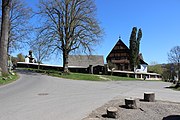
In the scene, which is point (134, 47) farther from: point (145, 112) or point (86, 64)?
point (145, 112)

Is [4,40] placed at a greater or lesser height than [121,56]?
lesser

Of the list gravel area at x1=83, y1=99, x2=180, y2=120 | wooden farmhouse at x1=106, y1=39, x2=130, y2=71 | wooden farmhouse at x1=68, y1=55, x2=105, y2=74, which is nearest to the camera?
gravel area at x1=83, y1=99, x2=180, y2=120

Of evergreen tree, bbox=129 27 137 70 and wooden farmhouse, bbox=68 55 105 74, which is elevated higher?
evergreen tree, bbox=129 27 137 70

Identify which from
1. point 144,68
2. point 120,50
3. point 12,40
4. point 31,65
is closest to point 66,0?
point 12,40

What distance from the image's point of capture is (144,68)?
89.7m

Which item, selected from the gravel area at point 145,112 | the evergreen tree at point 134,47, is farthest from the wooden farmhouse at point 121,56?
the gravel area at point 145,112

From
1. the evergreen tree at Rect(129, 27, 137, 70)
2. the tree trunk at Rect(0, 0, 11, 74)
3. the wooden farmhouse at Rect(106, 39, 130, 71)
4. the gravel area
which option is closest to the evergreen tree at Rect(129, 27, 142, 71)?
the evergreen tree at Rect(129, 27, 137, 70)

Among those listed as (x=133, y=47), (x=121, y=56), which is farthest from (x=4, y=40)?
(x=121, y=56)

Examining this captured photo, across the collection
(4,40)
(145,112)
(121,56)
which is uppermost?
(121,56)

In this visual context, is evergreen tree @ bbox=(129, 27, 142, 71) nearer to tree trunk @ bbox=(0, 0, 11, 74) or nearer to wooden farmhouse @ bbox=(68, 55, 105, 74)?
wooden farmhouse @ bbox=(68, 55, 105, 74)

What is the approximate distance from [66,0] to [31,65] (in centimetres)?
2819

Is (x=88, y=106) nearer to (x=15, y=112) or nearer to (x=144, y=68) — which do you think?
(x=15, y=112)

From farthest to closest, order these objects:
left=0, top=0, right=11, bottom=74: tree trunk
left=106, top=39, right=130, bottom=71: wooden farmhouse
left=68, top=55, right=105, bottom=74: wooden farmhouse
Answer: left=106, top=39, right=130, bottom=71: wooden farmhouse
left=68, top=55, right=105, bottom=74: wooden farmhouse
left=0, top=0, right=11, bottom=74: tree trunk

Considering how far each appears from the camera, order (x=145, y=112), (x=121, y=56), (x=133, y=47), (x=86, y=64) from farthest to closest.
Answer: (x=121, y=56), (x=86, y=64), (x=133, y=47), (x=145, y=112)
